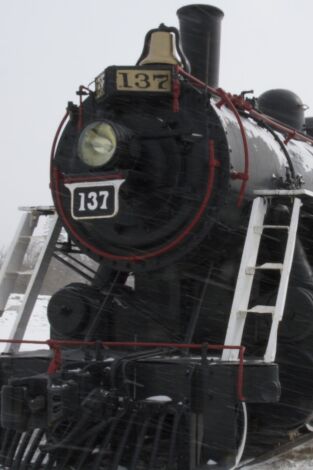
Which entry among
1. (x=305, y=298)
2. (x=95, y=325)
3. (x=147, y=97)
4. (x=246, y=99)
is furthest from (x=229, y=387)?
(x=246, y=99)

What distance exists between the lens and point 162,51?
6148 millimetres

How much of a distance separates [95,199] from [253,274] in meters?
1.38

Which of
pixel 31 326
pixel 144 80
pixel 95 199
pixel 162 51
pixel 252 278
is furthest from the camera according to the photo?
pixel 31 326

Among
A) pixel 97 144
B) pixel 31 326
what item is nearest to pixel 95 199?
pixel 97 144

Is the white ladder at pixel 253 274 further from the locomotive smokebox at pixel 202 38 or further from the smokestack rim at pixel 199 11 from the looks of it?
the smokestack rim at pixel 199 11

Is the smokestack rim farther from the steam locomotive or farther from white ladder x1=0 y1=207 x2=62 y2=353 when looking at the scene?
white ladder x1=0 y1=207 x2=62 y2=353

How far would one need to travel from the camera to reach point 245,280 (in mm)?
5426

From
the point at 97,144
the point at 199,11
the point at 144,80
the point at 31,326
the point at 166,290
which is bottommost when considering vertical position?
the point at 31,326

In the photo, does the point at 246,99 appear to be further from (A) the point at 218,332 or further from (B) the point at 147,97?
(A) the point at 218,332

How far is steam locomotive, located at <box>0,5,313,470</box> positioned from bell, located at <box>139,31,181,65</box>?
1 centimetres

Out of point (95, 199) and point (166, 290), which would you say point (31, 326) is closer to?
point (166, 290)

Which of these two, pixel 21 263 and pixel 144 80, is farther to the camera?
pixel 21 263

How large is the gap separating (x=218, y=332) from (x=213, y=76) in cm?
246

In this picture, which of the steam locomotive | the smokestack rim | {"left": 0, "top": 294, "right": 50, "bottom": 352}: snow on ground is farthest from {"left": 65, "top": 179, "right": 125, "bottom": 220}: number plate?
{"left": 0, "top": 294, "right": 50, "bottom": 352}: snow on ground
